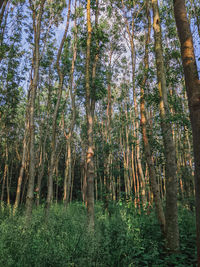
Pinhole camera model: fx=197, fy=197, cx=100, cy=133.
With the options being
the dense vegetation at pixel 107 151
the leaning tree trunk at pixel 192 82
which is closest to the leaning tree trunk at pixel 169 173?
the dense vegetation at pixel 107 151

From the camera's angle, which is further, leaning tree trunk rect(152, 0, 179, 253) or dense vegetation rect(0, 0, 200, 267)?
leaning tree trunk rect(152, 0, 179, 253)

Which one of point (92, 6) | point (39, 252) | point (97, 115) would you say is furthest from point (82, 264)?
point (97, 115)

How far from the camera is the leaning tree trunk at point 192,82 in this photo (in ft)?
7.95

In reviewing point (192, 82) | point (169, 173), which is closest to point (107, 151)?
point (169, 173)

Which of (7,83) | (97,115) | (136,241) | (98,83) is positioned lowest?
(136,241)

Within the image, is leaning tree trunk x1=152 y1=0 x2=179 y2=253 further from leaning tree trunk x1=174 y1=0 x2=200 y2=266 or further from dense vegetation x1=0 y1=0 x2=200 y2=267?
leaning tree trunk x1=174 y1=0 x2=200 y2=266

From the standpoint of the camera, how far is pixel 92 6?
9.49m

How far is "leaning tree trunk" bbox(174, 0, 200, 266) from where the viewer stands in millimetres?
2422

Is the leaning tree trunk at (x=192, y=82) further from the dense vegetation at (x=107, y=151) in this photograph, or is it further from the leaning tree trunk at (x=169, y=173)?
the leaning tree trunk at (x=169, y=173)

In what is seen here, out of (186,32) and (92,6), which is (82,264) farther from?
(92,6)

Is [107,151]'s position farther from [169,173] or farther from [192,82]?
[192,82]

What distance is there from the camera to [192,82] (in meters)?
2.65

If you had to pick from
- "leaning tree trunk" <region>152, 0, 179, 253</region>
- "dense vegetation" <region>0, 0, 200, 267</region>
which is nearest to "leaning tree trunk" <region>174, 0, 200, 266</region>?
"dense vegetation" <region>0, 0, 200, 267</region>

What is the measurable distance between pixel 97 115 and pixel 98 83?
15.8 metres
